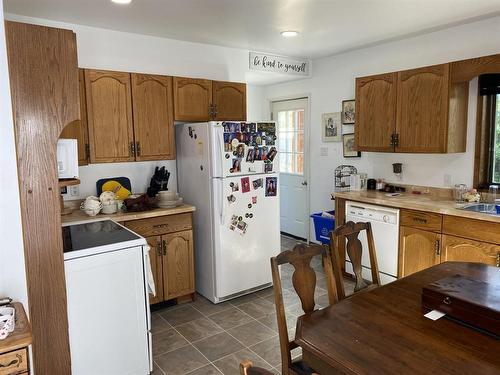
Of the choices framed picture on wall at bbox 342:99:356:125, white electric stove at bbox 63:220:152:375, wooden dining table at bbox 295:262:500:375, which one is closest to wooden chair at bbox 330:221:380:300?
wooden dining table at bbox 295:262:500:375

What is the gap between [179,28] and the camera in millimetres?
3348

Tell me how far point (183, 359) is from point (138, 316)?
53 centimetres

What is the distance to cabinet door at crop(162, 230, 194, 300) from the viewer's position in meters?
3.32

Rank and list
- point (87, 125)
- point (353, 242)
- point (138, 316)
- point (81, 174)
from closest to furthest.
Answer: point (353, 242) < point (138, 316) < point (87, 125) < point (81, 174)

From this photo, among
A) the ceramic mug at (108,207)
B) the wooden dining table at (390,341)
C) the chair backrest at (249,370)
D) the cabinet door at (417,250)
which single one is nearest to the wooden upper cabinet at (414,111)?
the cabinet door at (417,250)

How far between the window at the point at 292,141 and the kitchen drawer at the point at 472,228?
238 cm

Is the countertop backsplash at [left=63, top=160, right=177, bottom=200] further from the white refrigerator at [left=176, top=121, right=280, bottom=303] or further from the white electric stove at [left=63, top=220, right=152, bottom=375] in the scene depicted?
the white electric stove at [left=63, top=220, right=152, bottom=375]

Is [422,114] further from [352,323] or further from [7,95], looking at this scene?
[7,95]

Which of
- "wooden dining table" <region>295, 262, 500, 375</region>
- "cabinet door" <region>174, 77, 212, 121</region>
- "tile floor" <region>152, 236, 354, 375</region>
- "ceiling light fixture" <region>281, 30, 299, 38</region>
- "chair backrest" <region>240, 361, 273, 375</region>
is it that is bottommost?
"tile floor" <region>152, 236, 354, 375</region>

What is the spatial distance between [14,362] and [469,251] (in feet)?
9.83

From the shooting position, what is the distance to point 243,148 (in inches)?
133

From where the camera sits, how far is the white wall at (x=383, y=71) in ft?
11.0

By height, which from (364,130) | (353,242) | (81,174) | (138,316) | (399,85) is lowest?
(138,316)

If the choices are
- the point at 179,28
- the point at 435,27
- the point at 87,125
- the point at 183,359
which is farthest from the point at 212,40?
the point at 183,359
